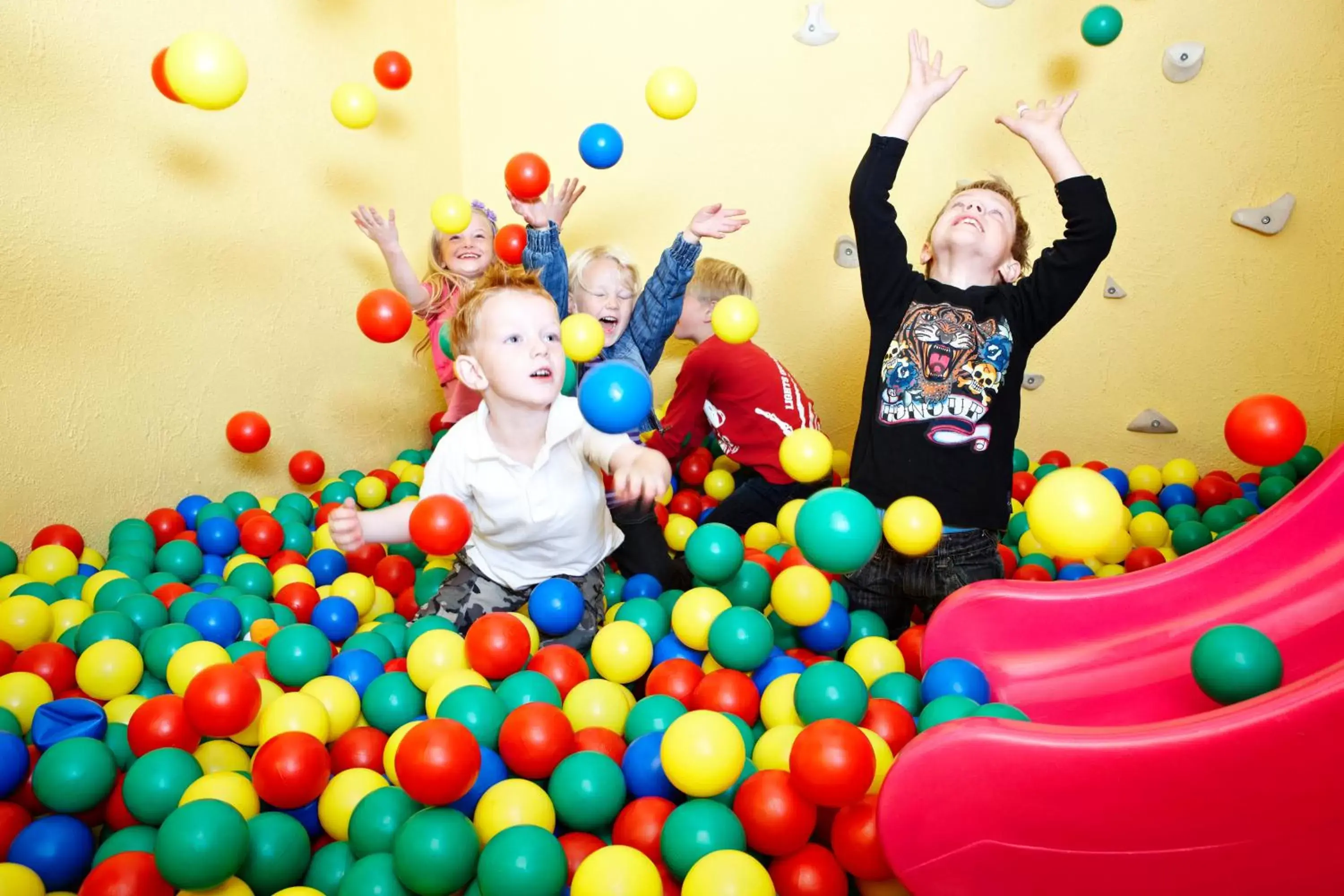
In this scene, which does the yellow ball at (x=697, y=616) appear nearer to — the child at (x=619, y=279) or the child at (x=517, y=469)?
the child at (x=517, y=469)

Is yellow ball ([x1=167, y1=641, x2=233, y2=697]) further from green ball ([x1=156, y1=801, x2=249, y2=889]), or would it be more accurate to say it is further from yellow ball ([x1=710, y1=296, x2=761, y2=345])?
yellow ball ([x1=710, y1=296, x2=761, y2=345])

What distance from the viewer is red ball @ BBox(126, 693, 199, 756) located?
113 cm

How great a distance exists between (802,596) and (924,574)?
258mm

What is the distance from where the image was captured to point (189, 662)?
1282mm

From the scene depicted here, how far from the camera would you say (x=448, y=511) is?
3.94 ft

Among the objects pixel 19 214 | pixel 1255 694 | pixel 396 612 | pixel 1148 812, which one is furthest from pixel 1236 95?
pixel 19 214

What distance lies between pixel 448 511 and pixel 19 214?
3.46ft

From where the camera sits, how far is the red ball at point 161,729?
3.70 feet

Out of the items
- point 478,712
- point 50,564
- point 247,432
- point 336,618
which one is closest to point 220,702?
point 478,712

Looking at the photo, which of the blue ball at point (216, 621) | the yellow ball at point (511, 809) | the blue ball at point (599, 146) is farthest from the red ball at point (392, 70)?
the yellow ball at point (511, 809)

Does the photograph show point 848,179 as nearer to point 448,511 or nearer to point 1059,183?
point 1059,183

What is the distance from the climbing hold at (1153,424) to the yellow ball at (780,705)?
4.51 ft

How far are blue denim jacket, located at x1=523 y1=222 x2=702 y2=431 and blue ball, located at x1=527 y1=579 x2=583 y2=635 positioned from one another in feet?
1.66

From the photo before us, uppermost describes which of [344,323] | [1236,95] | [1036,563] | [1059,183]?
[1236,95]
